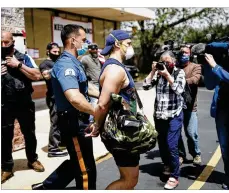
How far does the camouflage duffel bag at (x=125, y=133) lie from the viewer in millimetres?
2896

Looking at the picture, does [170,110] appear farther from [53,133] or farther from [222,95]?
[53,133]

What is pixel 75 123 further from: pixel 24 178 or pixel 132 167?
pixel 24 178

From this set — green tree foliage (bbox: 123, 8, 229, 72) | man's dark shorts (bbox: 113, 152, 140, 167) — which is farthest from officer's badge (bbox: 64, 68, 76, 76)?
green tree foliage (bbox: 123, 8, 229, 72)

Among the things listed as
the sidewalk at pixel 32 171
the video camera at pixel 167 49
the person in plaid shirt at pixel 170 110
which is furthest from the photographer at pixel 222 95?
the sidewalk at pixel 32 171

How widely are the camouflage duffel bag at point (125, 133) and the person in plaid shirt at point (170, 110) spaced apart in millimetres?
1186

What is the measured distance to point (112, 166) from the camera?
4.90 metres

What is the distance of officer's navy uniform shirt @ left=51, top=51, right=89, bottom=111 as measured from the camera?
10.2ft

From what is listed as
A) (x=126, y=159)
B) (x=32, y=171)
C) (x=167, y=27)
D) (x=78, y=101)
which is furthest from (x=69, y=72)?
(x=167, y=27)

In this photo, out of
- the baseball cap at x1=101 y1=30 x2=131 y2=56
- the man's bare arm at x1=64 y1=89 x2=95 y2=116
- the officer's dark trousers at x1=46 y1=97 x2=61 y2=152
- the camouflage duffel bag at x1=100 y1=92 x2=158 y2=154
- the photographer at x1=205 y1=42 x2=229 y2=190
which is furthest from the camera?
the officer's dark trousers at x1=46 y1=97 x2=61 y2=152

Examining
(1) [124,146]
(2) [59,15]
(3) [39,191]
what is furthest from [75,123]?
(2) [59,15]

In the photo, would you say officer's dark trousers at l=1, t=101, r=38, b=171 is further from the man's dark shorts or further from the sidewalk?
the man's dark shorts

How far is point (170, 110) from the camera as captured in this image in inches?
164

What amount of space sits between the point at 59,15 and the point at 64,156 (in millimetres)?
8198

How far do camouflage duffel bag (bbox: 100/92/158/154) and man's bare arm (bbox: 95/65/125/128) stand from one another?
0.22 ft
